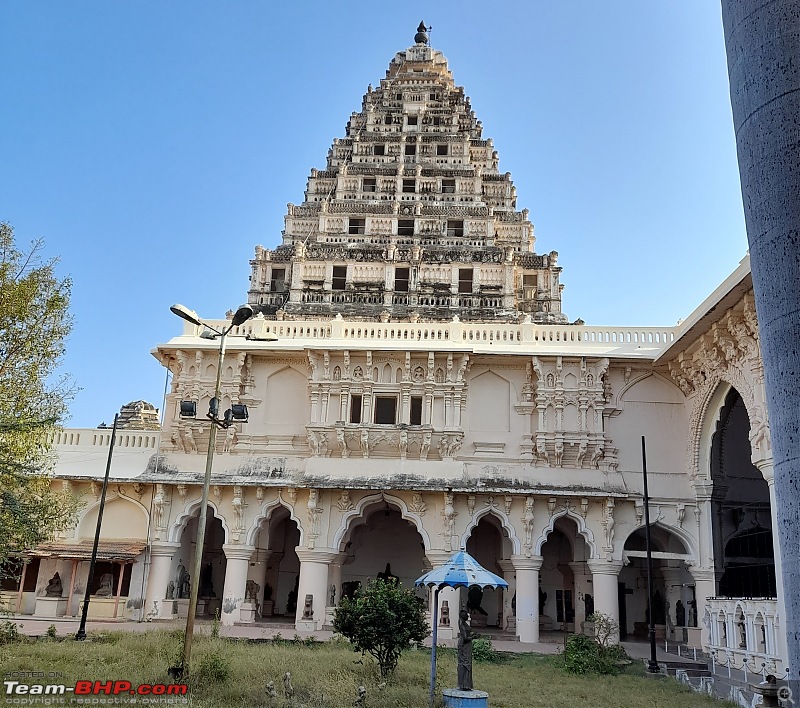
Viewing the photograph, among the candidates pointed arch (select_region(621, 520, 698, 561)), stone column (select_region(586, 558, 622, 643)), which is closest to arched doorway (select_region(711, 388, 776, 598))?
pointed arch (select_region(621, 520, 698, 561))

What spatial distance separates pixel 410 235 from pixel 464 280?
11.9 feet

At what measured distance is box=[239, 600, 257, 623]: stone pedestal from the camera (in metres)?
20.2

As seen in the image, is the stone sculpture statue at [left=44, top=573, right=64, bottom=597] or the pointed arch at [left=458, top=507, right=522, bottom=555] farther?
the stone sculpture statue at [left=44, top=573, right=64, bottom=597]

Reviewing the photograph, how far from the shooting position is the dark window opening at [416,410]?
843 inches

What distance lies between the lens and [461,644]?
1052 cm

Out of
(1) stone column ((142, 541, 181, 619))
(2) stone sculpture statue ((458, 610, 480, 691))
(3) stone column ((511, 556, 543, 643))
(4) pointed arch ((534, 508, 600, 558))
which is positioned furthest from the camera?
(1) stone column ((142, 541, 181, 619))

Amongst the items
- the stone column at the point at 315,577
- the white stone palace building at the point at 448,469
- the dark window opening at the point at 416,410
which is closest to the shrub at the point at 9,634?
the white stone palace building at the point at 448,469

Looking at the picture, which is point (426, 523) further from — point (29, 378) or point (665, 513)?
point (29, 378)

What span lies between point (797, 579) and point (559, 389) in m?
18.5

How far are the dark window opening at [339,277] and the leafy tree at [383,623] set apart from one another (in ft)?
67.5

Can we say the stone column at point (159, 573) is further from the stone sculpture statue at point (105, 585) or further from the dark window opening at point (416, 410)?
the dark window opening at point (416, 410)

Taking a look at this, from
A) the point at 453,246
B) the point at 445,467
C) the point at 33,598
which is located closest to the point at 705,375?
the point at 445,467

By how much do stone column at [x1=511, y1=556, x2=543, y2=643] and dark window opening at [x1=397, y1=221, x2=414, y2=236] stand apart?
18.2 m

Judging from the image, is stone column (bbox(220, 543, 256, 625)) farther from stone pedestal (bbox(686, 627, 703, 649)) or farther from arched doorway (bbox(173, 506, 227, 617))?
stone pedestal (bbox(686, 627, 703, 649))
